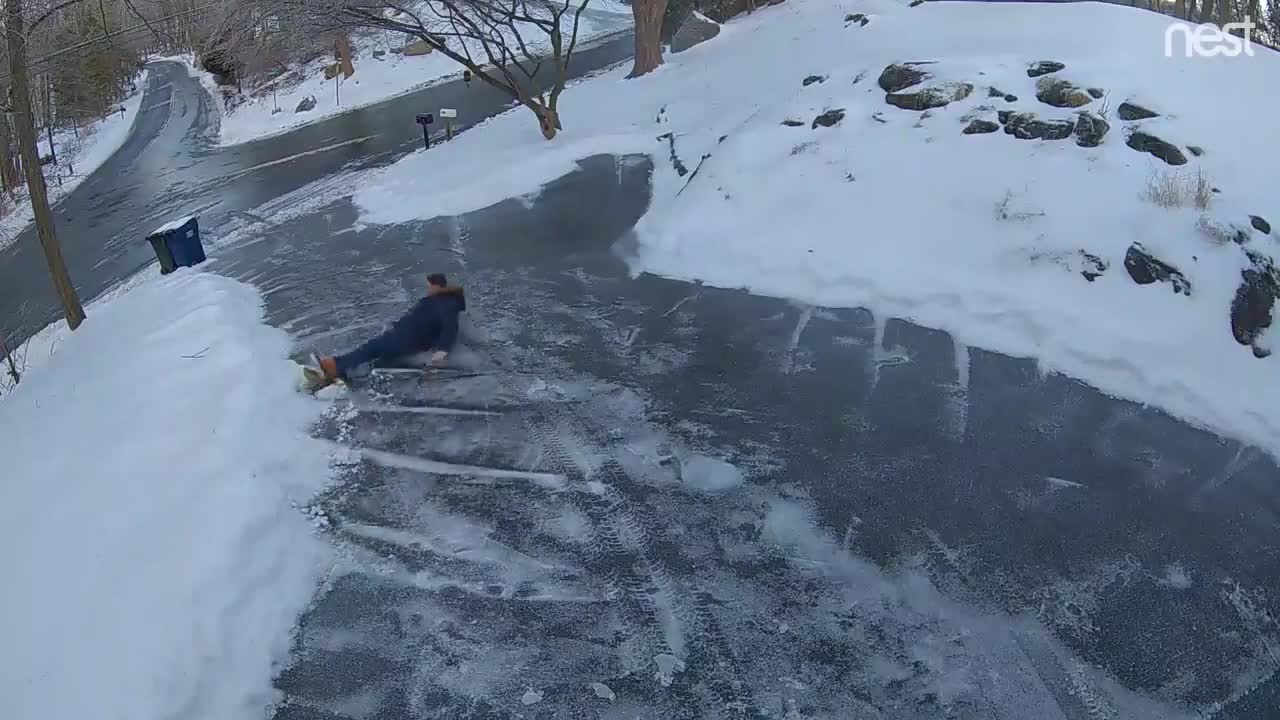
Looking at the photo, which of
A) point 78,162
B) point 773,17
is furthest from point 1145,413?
point 78,162

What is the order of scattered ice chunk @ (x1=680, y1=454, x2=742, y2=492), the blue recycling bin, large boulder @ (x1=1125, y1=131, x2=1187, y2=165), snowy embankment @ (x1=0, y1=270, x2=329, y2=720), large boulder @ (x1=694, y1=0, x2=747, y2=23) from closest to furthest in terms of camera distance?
snowy embankment @ (x1=0, y1=270, x2=329, y2=720) < scattered ice chunk @ (x1=680, y1=454, x2=742, y2=492) < large boulder @ (x1=1125, y1=131, x2=1187, y2=165) < the blue recycling bin < large boulder @ (x1=694, y1=0, x2=747, y2=23)

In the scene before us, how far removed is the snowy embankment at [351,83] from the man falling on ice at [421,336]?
2028 centimetres

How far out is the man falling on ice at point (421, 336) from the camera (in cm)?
693

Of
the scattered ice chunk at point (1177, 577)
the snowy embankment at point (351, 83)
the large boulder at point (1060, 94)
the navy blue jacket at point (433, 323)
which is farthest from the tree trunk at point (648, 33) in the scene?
the scattered ice chunk at point (1177, 577)

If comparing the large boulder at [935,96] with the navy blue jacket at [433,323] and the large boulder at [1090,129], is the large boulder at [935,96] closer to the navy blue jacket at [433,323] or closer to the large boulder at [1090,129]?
the large boulder at [1090,129]

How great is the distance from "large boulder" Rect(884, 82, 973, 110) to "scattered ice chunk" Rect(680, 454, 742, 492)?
6.24 metres

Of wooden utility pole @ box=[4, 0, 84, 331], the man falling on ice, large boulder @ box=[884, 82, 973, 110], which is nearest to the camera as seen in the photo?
the man falling on ice

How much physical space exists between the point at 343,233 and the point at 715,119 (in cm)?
604

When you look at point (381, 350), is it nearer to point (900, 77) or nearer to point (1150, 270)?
point (1150, 270)

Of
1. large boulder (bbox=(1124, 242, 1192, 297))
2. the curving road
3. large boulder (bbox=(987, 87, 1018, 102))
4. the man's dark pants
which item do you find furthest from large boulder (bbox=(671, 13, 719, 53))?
the man's dark pants

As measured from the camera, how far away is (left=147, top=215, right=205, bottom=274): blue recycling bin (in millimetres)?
11086

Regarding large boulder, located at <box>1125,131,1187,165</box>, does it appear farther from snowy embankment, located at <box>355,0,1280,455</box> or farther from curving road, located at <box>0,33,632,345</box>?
curving road, located at <box>0,33,632,345</box>

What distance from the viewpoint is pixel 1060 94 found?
A: 29.5 feet

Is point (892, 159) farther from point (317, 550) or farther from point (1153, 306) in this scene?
point (317, 550)
